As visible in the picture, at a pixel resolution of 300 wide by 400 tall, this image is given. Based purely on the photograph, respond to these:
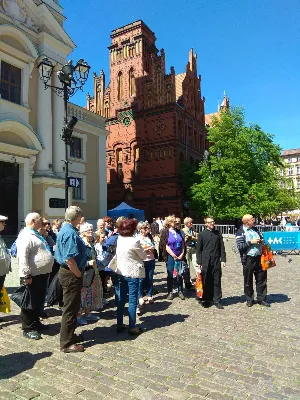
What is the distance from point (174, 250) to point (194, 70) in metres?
36.4

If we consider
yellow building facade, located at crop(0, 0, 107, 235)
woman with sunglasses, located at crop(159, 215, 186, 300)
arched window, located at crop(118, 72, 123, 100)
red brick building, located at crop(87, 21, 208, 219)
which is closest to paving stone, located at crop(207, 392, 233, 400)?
woman with sunglasses, located at crop(159, 215, 186, 300)

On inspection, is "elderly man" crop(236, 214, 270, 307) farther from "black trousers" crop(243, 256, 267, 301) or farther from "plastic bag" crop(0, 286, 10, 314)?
"plastic bag" crop(0, 286, 10, 314)

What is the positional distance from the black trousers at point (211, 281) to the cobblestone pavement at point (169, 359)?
0.40 metres

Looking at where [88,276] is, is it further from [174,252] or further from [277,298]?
[277,298]

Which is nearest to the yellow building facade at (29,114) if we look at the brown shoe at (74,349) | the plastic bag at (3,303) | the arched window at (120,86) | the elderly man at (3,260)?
the elderly man at (3,260)

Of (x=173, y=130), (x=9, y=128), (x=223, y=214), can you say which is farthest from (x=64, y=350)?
(x=173, y=130)

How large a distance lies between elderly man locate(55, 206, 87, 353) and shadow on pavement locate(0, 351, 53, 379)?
0.32 metres

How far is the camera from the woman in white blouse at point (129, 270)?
209 inches

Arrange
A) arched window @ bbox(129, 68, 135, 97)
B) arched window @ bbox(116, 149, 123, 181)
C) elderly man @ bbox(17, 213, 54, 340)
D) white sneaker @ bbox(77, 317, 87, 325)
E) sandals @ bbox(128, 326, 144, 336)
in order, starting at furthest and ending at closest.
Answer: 1. arched window @ bbox(116, 149, 123, 181)
2. arched window @ bbox(129, 68, 135, 97)
3. white sneaker @ bbox(77, 317, 87, 325)
4. sandals @ bbox(128, 326, 144, 336)
5. elderly man @ bbox(17, 213, 54, 340)

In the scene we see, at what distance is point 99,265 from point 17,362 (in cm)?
286

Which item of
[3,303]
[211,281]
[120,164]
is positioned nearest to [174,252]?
[211,281]

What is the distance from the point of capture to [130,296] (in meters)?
5.36

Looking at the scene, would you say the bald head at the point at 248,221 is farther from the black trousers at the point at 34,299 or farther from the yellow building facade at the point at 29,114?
the yellow building facade at the point at 29,114

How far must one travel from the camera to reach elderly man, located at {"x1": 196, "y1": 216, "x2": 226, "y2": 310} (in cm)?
699
